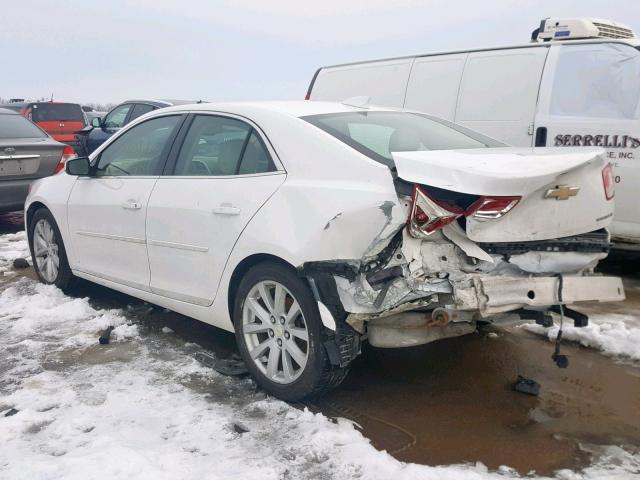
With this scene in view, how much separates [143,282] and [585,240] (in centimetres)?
285

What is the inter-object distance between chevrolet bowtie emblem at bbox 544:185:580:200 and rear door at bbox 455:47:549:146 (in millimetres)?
2971

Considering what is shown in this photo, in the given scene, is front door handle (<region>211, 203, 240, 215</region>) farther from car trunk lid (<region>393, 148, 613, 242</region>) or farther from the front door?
car trunk lid (<region>393, 148, 613, 242</region>)

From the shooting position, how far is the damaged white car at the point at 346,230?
2949 mm

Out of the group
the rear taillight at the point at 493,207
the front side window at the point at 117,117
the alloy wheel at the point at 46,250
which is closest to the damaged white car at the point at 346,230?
the rear taillight at the point at 493,207

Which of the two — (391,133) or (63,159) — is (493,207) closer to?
(391,133)

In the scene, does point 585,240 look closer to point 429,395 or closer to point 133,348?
point 429,395

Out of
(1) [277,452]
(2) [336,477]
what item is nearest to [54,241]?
(1) [277,452]

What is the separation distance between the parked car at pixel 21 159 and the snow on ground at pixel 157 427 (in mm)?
4154

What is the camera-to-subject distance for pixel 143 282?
14.4ft

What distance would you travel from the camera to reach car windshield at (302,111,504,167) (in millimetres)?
3453

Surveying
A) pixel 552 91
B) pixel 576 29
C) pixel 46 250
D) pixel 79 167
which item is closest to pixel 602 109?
pixel 552 91

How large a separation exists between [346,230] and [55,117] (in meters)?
17.2

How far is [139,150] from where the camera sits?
4.63m

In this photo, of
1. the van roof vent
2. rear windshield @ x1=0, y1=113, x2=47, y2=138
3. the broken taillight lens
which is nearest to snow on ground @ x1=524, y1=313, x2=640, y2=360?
the broken taillight lens
